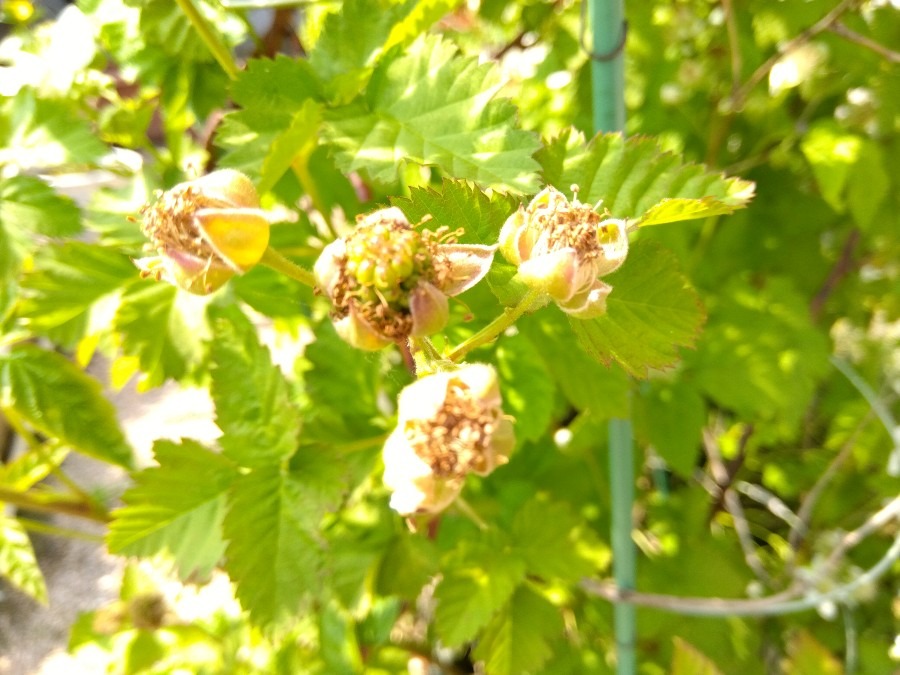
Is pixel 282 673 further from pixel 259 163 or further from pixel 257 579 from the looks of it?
pixel 259 163

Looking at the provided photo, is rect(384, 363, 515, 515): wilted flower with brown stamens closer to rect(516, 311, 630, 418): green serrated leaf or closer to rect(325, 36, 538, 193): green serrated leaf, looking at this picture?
rect(325, 36, 538, 193): green serrated leaf

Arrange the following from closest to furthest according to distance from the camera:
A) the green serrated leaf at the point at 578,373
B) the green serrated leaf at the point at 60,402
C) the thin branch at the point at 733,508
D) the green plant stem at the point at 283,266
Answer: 1. the green plant stem at the point at 283,266
2. the green serrated leaf at the point at 578,373
3. the green serrated leaf at the point at 60,402
4. the thin branch at the point at 733,508

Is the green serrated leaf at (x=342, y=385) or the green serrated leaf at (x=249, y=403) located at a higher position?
the green serrated leaf at (x=249, y=403)

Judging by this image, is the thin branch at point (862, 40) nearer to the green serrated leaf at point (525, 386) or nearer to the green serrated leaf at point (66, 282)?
the green serrated leaf at point (525, 386)

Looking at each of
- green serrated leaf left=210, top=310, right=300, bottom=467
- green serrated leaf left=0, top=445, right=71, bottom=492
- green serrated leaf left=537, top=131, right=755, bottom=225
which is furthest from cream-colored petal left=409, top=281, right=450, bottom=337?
green serrated leaf left=0, top=445, right=71, bottom=492

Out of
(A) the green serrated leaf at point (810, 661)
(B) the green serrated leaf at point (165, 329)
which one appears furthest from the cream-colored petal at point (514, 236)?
(A) the green serrated leaf at point (810, 661)

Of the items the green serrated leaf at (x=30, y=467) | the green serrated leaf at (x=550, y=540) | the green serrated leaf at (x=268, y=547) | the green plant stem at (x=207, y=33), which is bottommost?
the green serrated leaf at (x=550, y=540)

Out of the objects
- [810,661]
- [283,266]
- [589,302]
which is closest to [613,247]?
[589,302]
